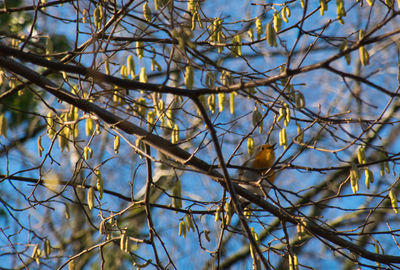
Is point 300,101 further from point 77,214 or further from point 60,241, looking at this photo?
point 77,214

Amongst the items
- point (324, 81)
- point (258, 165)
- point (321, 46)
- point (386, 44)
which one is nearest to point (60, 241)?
point (258, 165)

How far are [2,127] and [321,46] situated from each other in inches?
299

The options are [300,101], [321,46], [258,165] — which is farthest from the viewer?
[321,46]

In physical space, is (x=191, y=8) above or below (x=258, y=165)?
below

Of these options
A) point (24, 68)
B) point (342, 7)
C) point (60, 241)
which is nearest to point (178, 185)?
point (24, 68)

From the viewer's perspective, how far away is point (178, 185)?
276 cm

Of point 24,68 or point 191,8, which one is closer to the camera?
point 24,68

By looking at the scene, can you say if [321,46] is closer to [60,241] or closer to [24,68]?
[60,241]

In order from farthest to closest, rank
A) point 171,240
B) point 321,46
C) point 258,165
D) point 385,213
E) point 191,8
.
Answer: point 321,46
point 385,213
point 171,240
point 258,165
point 191,8

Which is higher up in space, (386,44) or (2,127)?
(386,44)

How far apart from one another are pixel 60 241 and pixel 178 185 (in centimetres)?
581

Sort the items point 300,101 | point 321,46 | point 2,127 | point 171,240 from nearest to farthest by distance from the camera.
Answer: point 300,101 → point 2,127 → point 171,240 → point 321,46

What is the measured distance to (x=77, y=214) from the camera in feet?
29.0

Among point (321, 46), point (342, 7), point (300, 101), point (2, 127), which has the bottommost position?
point (300, 101)
